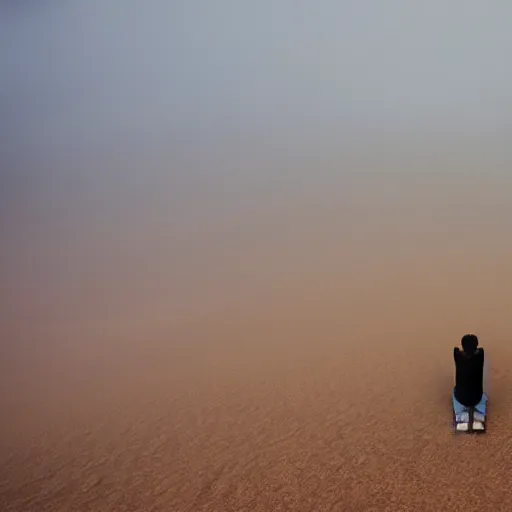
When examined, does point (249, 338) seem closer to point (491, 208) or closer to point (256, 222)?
point (256, 222)

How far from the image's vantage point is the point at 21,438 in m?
4.57

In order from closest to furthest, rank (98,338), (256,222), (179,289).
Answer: (98,338)
(179,289)
(256,222)

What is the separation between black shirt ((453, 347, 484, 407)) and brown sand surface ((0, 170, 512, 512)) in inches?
8.6

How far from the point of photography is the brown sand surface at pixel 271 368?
3705 mm

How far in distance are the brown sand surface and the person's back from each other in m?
0.22

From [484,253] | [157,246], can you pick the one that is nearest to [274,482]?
[484,253]

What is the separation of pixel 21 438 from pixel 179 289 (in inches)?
90.7

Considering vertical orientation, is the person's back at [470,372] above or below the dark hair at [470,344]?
below

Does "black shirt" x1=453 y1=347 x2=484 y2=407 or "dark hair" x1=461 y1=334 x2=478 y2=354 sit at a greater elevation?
"dark hair" x1=461 y1=334 x2=478 y2=354

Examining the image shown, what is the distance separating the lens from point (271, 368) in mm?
4980

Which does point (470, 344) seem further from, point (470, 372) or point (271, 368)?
point (271, 368)

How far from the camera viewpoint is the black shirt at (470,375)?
3.85 m

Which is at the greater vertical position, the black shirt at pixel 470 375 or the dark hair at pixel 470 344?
the dark hair at pixel 470 344

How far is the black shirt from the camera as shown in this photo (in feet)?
12.6
